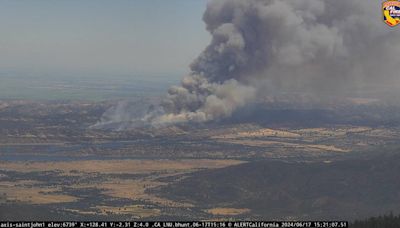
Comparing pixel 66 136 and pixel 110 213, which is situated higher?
pixel 66 136

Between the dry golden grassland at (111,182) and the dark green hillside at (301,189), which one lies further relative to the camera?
the dry golden grassland at (111,182)

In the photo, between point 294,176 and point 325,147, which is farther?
point 325,147

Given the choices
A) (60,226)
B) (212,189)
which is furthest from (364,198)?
(60,226)

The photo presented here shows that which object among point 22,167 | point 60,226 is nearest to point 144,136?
point 22,167

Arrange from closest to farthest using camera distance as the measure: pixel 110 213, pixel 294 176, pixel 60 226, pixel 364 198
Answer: pixel 60 226, pixel 110 213, pixel 364 198, pixel 294 176

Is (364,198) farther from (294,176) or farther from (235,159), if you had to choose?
(235,159)

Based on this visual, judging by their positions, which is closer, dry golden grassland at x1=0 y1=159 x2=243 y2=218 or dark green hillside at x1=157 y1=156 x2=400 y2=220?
dark green hillside at x1=157 y1=156 x2=400 y2=220

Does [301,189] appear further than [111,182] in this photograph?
No

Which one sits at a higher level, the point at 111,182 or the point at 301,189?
the point at 111,182

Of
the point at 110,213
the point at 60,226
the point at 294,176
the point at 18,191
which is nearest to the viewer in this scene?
the point at 60,226
